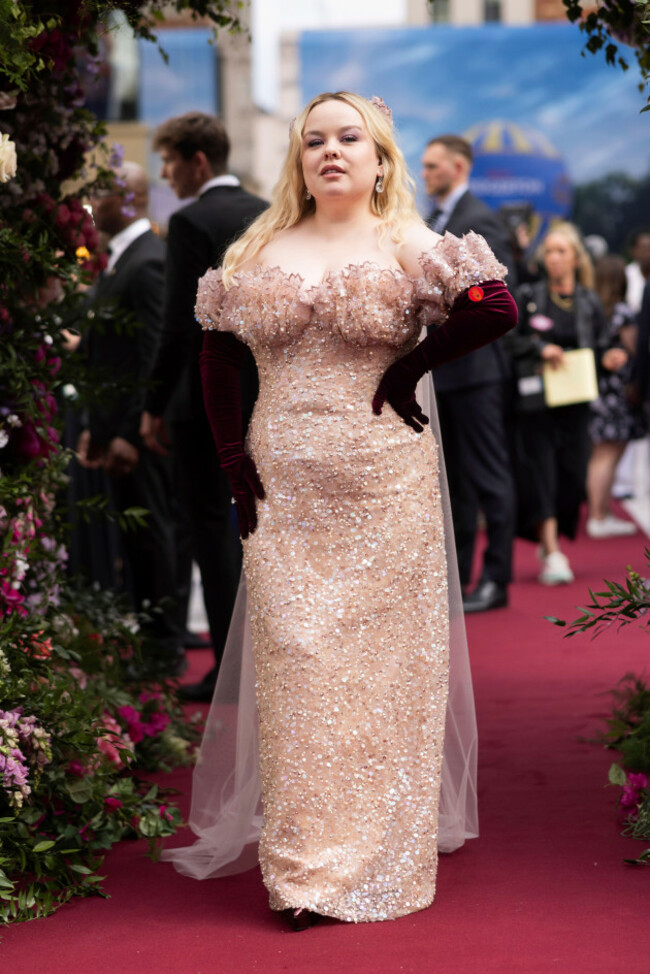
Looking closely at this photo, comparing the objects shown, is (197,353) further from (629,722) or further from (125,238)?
(629,722)

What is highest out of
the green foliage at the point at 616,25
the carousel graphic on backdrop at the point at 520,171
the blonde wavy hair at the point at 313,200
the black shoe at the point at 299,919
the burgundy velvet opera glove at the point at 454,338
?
the carousel graphic on backdrop at the point at 520,171

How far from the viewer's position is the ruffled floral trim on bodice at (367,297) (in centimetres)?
385

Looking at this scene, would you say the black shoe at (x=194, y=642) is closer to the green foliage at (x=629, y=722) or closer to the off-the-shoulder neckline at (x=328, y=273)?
the green foliage at (x=629, y=722)

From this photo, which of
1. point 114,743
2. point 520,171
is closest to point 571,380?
point 114,743

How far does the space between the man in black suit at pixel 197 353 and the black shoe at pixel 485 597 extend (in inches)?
107

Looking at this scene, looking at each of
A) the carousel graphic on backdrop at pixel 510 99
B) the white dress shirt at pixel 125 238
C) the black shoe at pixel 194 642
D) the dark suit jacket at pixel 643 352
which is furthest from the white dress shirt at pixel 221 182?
the carousel graphic on backdrop at pixel 510 99

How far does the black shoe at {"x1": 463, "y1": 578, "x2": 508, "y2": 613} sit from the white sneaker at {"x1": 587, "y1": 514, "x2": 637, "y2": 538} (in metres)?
3.44

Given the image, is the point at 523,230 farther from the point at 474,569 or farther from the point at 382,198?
the point at 382,198

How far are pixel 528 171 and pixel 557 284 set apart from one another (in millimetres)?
11851

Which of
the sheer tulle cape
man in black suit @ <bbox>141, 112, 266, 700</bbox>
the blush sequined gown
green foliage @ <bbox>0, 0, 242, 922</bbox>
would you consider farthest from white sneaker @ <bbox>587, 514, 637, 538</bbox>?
the blush sequined gown

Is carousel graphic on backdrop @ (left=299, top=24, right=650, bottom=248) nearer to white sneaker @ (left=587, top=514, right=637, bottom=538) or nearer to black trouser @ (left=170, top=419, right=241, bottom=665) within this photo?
white sneaker @ (left=587, top=514, right=637, bottom=538)

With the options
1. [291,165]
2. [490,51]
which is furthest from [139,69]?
[291,165]

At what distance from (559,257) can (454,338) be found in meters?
5.64

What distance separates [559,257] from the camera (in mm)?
9305
